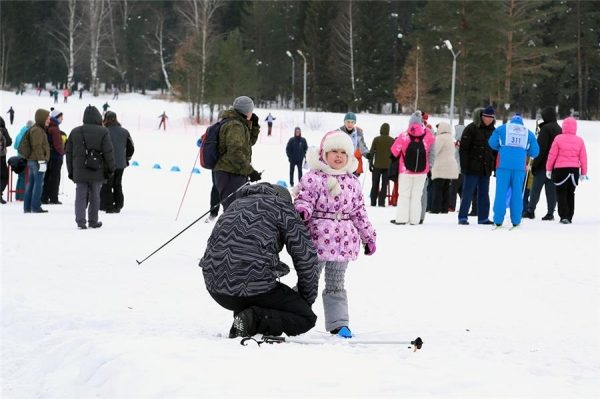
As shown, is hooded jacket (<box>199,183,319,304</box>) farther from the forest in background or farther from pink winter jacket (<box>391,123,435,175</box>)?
the forest in background

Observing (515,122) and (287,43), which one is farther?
(287,43)

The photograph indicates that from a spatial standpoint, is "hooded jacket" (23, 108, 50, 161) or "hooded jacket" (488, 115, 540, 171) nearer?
"hooded jacket" (488, 115, 540, 171)

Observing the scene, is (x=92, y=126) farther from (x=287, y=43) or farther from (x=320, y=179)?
(x=287, y=43)

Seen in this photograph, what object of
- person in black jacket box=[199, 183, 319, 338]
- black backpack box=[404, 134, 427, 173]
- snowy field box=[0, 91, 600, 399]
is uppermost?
black backpack box=[404, 134, 427, 173]

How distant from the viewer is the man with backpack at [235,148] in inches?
376

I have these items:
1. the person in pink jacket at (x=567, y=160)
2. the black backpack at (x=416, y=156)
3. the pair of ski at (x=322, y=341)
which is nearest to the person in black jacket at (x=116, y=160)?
the black backpack at (x=416, y=156)

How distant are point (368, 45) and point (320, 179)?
207 ft

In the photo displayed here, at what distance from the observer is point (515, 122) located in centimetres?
1175

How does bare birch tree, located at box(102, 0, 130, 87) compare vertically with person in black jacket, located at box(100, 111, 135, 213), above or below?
above

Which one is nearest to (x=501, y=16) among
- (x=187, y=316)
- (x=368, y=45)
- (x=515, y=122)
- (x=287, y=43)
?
(x=368, y=45)

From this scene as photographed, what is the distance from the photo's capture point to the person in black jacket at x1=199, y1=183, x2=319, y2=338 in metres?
5.09

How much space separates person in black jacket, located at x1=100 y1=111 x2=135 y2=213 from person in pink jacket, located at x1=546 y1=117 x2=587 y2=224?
6.81 metres

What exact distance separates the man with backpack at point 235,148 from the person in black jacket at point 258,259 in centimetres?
415

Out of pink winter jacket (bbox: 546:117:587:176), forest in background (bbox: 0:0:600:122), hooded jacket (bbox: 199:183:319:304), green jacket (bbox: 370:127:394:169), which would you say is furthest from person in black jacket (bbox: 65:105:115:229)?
forest in background (bbox: 0:0:600:122)
